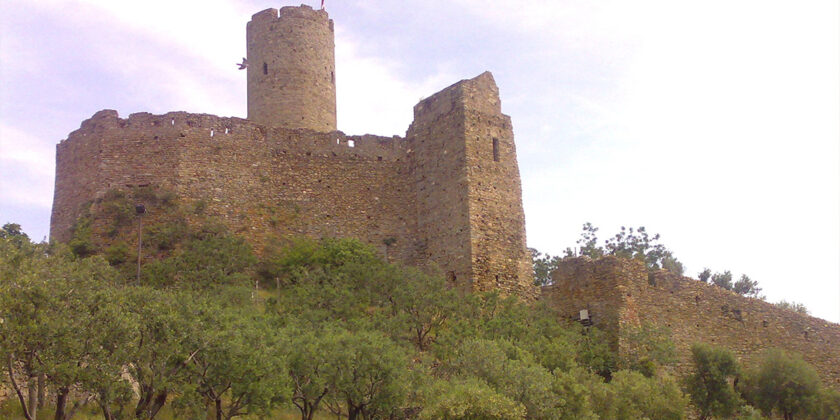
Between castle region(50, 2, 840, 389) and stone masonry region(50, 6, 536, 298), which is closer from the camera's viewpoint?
castle region(50, 2, 840, 389)

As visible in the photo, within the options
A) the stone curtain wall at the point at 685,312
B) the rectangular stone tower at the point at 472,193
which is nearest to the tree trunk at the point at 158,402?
the rectangular stone tower at the point at 472,193

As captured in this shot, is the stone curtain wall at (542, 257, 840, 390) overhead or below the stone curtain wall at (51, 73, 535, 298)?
below

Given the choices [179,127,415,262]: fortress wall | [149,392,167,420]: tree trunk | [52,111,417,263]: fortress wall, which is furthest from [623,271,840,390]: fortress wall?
[149,392,167,420]: tree trunk

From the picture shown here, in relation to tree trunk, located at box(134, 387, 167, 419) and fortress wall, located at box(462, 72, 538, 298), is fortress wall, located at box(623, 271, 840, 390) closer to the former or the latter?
fortress wall, located at box(462, 72, 538, 298)

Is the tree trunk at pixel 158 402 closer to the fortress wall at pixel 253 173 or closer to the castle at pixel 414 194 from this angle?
the castle at pixel 414 194

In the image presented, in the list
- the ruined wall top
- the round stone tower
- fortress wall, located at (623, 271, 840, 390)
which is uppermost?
the round stone tower

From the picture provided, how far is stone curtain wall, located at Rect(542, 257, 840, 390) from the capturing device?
2544 cm

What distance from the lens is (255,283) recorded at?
Answer: 27984 mm

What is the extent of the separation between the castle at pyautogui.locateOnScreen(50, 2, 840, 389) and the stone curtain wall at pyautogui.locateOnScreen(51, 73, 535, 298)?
0.14 ft

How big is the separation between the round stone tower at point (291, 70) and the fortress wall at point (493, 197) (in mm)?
7928

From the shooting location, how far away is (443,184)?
98.5 feet

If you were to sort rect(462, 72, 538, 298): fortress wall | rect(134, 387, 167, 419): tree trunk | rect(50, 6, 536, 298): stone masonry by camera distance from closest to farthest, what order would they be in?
rect(134, 387, 167, 419): tree trunk, rect(462, 72, 538, 298): fortress wall, rect(50, 6, 536, 298): stone masonry

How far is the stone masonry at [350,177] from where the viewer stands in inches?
1129

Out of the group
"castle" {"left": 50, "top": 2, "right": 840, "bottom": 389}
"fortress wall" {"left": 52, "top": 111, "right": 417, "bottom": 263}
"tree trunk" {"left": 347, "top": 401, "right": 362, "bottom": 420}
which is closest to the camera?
"tree trunk" {"left": 347, "top": 401, "right": 362, "bottom": 420}
